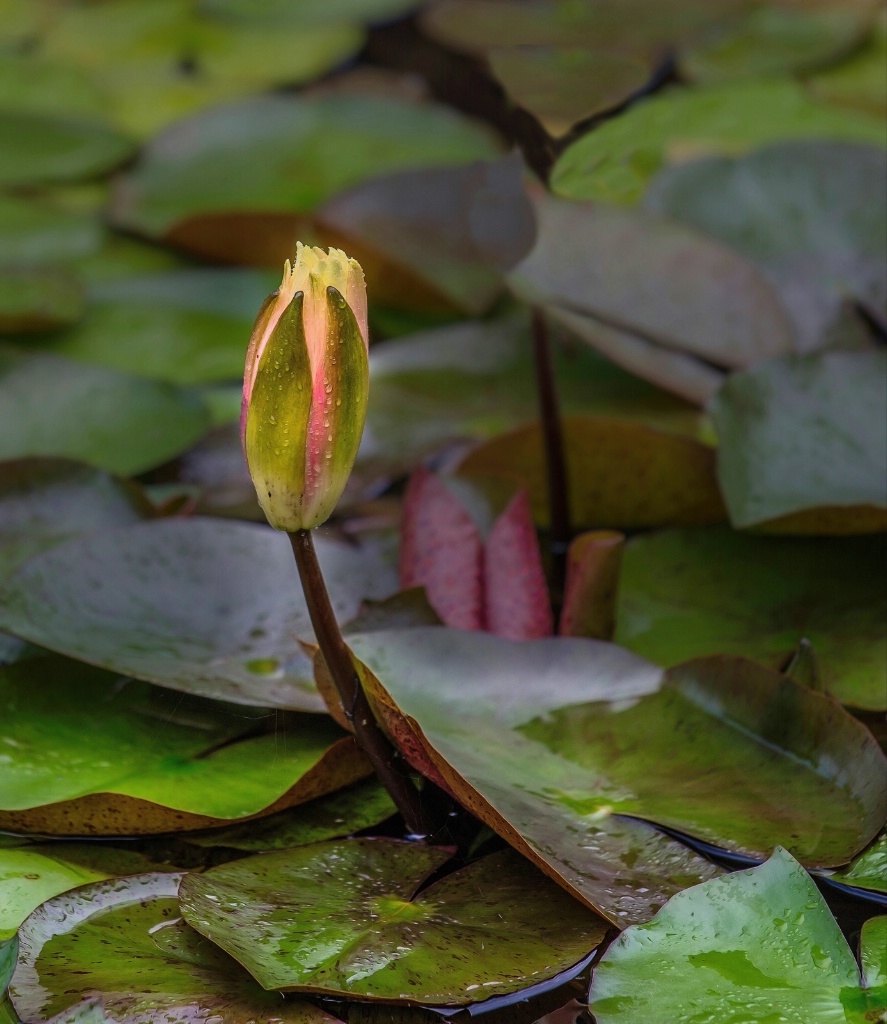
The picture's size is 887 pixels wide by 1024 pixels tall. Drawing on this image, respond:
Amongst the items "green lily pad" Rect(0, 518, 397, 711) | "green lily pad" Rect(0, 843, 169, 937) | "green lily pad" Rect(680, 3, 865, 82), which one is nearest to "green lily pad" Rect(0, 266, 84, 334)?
"green lily pad" Rect(0, 518, 397, 711)

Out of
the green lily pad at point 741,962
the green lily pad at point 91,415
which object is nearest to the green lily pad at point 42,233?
the green lily pad at point 91,415

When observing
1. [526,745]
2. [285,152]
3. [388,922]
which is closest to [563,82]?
[285,152]

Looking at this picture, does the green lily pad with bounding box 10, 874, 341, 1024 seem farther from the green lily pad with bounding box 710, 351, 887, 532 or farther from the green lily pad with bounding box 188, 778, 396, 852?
the green lily pad with bounding box 710, 351, 887, 532

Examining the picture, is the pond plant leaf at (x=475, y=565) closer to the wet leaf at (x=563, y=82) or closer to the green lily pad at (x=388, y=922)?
the green lily pad at (x=388, y=922)

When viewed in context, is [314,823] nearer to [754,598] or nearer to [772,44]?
[754,598]

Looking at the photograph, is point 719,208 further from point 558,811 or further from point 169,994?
point 169,994

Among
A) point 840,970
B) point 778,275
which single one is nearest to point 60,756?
point 840,970
